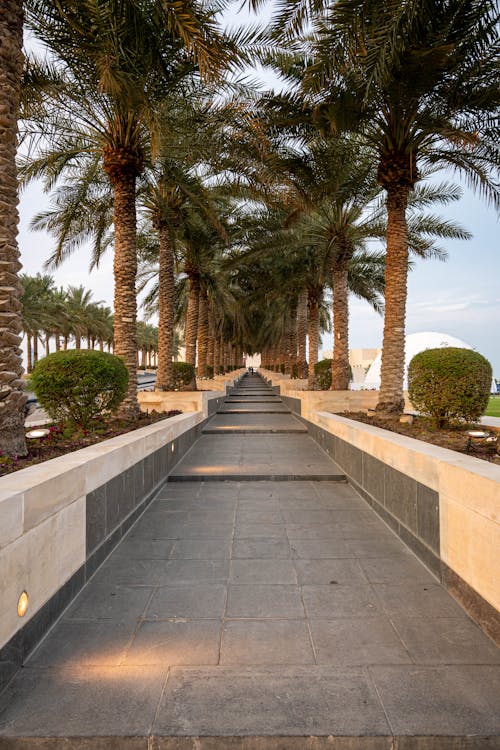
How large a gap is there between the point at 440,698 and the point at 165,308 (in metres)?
13.2

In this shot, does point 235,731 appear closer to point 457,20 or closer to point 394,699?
point 394,699

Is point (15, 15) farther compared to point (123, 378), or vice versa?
point (123, 378)

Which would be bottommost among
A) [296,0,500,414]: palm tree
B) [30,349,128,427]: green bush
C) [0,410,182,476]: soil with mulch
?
[0,410,182,476]: soil with mulch

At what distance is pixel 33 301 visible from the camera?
123 feet

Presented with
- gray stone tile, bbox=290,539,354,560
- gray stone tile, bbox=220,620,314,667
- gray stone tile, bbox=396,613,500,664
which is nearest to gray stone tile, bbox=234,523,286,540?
gray stone tile, bbox=290,539,354,560

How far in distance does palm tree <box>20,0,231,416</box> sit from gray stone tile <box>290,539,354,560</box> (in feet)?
18.0

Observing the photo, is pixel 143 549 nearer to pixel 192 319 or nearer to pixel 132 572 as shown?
pixel 132 572

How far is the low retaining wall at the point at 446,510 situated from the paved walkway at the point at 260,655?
0.53 feet

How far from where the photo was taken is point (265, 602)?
342 cm

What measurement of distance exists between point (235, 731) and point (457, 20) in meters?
8.86

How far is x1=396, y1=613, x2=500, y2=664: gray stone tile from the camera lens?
9.00 feet

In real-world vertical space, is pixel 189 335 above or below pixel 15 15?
below

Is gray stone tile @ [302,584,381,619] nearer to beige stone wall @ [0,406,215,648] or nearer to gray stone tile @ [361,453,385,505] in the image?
beige stone wall @ [0,406,215,648]

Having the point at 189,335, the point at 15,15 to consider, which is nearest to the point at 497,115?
the point at 15,15
